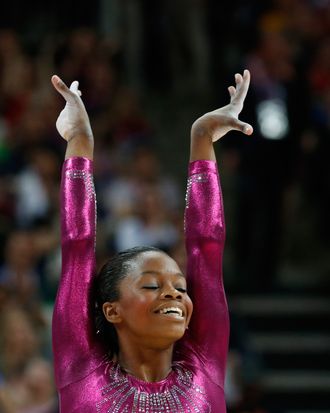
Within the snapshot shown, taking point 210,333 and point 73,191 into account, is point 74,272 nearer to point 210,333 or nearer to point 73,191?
point 73,191

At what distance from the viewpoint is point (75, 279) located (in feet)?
9.83

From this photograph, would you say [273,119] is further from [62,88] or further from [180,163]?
[62,88]

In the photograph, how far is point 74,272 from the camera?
9.85ft

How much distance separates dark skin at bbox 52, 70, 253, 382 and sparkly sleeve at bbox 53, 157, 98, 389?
0.23 feet

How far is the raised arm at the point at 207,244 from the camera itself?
3.10 m

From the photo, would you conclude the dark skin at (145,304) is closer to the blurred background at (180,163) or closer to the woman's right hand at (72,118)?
the woman's right hand at (72,118)

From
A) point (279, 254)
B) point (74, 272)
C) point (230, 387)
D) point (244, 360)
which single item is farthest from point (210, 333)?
point (279, 254)

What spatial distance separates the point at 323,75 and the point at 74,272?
16.7 ft

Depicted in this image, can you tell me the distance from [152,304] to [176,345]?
0.97 ft

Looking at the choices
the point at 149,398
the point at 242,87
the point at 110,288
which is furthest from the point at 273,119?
the point at 149,398

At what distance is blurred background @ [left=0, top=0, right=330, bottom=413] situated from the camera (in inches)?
246

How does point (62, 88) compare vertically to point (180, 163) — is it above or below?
below

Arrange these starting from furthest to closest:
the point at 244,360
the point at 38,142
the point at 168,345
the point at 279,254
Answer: the point at 279,254
the point at 38,142
the point at 244,360
the point at 168,345

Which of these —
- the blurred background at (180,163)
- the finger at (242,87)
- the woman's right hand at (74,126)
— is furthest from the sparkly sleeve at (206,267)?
the blurred background at (180,163)
